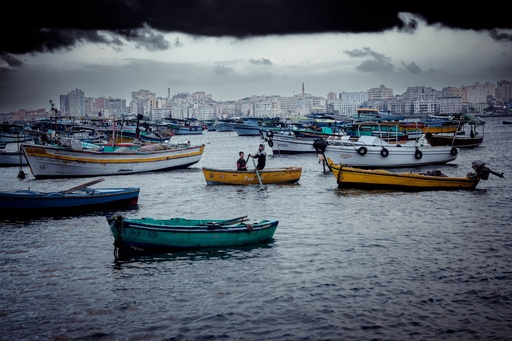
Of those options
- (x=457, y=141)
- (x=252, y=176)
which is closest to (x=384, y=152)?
(x=252, y=176)

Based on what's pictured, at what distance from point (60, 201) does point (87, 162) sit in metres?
13.5

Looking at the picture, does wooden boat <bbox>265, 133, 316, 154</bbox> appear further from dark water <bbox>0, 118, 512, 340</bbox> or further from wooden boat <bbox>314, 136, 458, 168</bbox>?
dark water <bbox>0, 118, 512, 340</bbox>

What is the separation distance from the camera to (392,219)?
19.7 metres

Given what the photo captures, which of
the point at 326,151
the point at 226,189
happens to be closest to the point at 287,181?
the point at 226,189

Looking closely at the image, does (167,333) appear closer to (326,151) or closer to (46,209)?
(46,209)

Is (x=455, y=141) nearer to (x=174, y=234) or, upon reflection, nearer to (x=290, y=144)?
(x=290, y=144)

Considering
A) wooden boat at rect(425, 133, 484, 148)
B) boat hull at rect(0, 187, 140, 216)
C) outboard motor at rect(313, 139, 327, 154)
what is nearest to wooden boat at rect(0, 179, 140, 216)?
boat hull at rect(0, 187, 140, 216)

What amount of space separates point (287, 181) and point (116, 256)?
15490mm

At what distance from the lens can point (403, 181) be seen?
25656mm

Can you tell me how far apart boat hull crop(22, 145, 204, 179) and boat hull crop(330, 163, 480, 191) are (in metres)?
15.0

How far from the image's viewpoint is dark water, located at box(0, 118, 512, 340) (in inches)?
404

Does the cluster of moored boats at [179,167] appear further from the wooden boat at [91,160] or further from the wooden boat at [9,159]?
the wooden boat at [9,159]

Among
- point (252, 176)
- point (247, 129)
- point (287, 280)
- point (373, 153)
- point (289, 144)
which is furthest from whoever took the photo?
point (247, 129)

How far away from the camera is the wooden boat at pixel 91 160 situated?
108 feet
